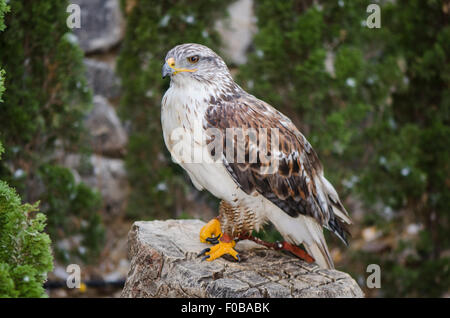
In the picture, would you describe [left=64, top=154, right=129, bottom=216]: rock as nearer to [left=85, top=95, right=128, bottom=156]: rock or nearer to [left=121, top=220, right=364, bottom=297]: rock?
[left=85, top=95, right=128, bottom=156]: rock

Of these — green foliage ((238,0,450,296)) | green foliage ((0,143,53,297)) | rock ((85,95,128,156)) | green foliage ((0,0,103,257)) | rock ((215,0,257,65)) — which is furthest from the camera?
rock ((215,0,257,65))

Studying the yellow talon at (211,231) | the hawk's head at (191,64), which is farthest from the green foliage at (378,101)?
the hawk's head at (191,64)

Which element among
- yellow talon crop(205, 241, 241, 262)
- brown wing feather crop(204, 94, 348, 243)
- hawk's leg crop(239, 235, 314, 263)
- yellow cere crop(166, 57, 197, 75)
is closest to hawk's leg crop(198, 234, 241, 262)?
yellow talon crop(205, 241, 241, 262)

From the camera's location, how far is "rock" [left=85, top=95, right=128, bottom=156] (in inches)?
249

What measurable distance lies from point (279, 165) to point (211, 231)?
881 millimetres

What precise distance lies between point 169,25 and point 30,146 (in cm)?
200

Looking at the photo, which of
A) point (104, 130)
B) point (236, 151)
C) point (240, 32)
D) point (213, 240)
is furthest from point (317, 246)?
point (240, 32)

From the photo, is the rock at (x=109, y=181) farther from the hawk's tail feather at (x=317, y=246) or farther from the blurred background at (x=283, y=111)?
the hawk's tail feather at (x=317, y=246)

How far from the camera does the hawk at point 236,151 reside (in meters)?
2.86

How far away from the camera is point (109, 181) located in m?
6.27

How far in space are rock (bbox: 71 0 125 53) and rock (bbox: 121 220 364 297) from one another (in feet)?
13.1

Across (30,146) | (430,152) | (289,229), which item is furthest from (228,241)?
(430,152)

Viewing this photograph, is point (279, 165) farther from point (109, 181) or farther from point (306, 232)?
point (109, 181)
